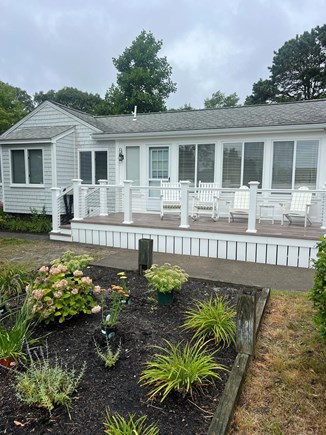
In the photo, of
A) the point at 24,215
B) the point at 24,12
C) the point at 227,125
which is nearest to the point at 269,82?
the point at 24,12

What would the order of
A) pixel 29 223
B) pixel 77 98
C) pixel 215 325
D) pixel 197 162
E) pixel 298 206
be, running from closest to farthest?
pixel 215 325 < pixel 298 206 < pixel 197 162 < pixel 29 223 < pixel 77 98

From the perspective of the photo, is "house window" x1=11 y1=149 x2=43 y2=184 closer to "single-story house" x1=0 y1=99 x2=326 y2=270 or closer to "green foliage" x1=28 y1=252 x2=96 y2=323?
"single-story house" x1=0 y1=99 x2=326 y2=270

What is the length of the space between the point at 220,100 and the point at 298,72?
29.7 feet

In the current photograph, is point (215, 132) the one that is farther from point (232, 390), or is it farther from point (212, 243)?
point (232, 390)

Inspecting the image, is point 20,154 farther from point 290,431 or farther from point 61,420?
point 290,431

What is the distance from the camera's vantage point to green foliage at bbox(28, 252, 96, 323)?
2.81 m

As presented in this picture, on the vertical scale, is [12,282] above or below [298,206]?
below

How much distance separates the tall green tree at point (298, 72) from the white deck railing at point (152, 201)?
24.6 m

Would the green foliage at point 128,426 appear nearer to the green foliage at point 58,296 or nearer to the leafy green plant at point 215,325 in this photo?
the leafy green plant at point 215,325

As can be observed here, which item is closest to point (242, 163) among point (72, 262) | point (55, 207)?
point (55, 207)

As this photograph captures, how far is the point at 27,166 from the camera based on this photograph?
34.3ft

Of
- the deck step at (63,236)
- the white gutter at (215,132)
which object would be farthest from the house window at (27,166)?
the deck step at (63,236)

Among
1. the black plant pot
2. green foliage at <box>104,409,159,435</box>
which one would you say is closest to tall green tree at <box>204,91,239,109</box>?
the black plant pot

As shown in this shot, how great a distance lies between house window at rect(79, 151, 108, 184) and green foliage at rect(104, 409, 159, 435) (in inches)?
361
